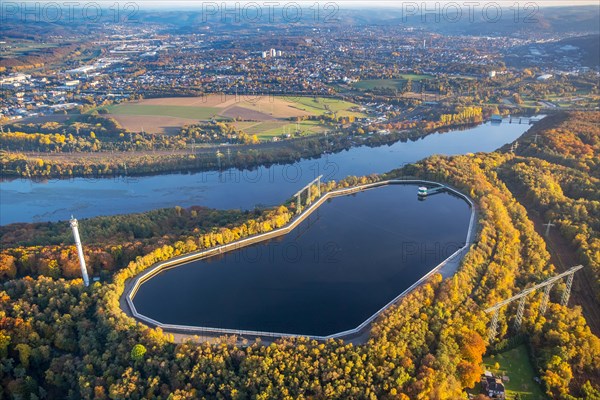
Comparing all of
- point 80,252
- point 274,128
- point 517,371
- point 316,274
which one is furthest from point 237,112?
point 517,371

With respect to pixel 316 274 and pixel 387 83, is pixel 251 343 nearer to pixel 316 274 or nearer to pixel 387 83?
pixel 316 274

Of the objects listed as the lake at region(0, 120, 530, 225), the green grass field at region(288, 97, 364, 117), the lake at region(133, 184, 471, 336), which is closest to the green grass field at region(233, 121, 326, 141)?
the green grass field at region(288, 97, 364, 117)


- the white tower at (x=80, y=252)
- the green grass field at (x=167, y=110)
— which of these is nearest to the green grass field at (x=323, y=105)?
the green grass field at (x=167, y=110)

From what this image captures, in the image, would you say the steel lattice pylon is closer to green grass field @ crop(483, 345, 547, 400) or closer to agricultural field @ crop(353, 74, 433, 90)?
green grass field @ crop(483, 345, 547, 400)

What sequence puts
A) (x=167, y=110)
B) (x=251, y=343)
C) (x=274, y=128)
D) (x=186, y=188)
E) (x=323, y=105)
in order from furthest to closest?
1. (x=323, y=105)
2. (x=167, y=110)
3. (x=274, y=128)
4. (x=186, y=188)
5. (x=251, y=343)

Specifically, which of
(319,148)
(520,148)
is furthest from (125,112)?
(520,148)

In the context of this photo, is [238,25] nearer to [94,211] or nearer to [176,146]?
[176,146]

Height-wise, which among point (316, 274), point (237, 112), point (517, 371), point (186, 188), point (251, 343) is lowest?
point (517, 371)
